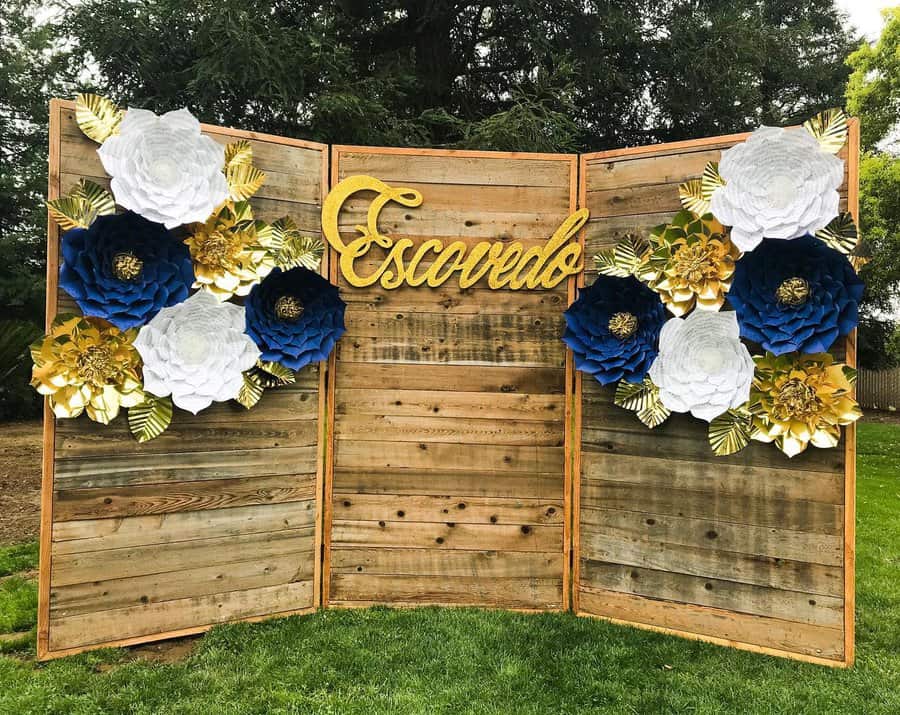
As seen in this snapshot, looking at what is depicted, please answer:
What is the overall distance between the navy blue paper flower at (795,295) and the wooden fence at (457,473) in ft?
1.64

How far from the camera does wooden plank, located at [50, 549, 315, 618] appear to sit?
2771 millimetres

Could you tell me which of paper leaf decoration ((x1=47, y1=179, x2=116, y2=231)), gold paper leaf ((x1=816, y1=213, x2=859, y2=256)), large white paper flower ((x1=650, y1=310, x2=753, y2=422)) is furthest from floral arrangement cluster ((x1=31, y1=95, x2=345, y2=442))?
gold paper leaf ((x1=816, y1=213, x2=859, y2=256))

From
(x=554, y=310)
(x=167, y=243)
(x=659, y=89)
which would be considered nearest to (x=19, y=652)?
(x=167, y=243)

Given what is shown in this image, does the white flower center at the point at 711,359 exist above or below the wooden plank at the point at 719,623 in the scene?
above

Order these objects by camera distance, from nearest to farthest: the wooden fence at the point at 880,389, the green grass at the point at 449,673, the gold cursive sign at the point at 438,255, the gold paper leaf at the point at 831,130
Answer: the green grass at the point at 449,673 → the gold paper leaf at the point at 831,130 → the gold cursive sign at the point at 438,255 → the wooden fence at the point at 880,389

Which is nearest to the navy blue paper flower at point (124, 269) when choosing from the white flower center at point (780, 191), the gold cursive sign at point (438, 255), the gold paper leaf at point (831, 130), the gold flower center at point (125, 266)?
the gold flower center at point (125, 266)

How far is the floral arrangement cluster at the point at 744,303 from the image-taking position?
2.67 meters

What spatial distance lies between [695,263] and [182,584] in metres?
2.76

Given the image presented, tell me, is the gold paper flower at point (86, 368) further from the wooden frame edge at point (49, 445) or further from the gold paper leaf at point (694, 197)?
the gold paper leaf at point (694, 197)

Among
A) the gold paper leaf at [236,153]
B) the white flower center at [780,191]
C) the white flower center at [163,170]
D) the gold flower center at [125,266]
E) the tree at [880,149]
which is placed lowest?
the gold flower center at [125,266]

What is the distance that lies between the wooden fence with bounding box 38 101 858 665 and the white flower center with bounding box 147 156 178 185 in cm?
42

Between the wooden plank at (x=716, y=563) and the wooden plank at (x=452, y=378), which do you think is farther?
the wooden plank at (x=452, y=378)

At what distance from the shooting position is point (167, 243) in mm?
2795

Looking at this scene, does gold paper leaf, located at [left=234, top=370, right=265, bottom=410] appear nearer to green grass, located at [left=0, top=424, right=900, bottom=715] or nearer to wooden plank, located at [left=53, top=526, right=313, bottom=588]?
wooden plank, located at [left=53, top=526, right=313, bottom=588]
